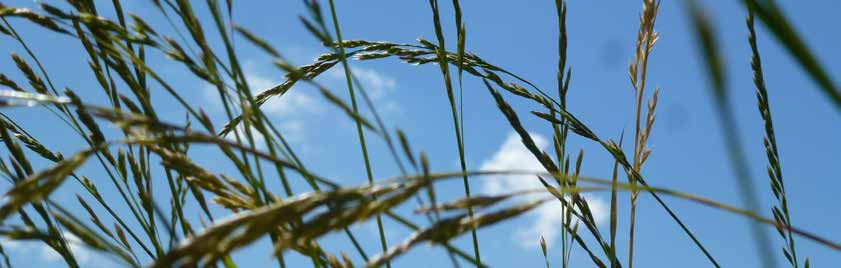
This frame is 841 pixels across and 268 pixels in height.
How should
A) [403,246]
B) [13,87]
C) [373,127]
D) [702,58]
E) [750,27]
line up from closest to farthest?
[702,58], [403,246], [373,127], [13,87], [750,27]

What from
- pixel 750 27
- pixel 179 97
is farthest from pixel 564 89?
pixel 179 97

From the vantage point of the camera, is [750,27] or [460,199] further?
[750,27]

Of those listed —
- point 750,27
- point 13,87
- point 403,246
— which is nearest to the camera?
point 403,246

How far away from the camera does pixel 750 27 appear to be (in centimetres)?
162

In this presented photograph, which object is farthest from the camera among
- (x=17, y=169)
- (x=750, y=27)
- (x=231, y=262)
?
(x=750, y=27)

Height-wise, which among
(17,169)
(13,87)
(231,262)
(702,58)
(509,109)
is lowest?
(702,58)

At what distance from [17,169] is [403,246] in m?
0.97

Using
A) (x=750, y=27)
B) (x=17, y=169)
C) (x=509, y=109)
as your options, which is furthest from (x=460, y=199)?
(x=750, y=27)

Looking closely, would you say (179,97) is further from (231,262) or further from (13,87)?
(13,87)

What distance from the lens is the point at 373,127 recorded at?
79 cm

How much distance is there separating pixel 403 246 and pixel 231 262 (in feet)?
1.56

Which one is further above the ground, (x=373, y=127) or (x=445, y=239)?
(x=373, y=127)

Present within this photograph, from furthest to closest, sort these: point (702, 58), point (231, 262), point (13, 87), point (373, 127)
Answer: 1. point (13, 87)
2. point (231, 262)
3. point (373, 127)
4. point (702, 58)

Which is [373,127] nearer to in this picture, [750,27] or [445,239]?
[445,239]
